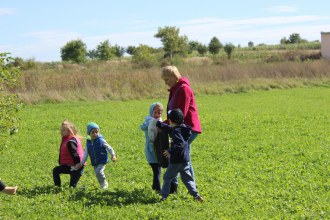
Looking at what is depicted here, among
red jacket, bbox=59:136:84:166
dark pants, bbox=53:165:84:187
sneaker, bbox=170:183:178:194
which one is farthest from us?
red jacket, bbox=59:136:84:166

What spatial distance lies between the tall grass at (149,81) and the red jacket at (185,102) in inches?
800

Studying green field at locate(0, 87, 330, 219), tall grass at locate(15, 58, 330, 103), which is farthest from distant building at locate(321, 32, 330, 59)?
green field at locate(0, 87, 330, 219)

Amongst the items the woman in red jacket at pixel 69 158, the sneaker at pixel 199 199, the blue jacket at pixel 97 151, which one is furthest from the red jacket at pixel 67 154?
the sneaker at pixel 199 199

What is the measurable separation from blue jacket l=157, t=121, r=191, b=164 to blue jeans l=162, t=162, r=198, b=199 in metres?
0.11

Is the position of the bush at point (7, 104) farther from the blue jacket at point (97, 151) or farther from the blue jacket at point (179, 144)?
the blue jacket at point (179, 144)

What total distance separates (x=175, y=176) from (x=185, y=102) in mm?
1182

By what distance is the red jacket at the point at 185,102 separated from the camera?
8.14 metres

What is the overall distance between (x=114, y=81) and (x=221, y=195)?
2266 cm

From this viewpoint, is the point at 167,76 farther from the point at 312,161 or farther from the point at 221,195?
the point at 312,161

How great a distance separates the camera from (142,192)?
28.5 feet

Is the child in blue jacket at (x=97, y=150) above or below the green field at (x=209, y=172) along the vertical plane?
above

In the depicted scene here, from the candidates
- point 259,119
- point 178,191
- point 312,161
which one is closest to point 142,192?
point 178,191

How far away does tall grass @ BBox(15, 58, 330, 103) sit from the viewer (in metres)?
28.9

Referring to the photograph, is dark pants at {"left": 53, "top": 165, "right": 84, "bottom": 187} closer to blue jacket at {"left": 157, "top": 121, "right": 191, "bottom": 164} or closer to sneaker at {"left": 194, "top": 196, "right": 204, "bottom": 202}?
blue jacket at {"left": 157, "top": 121, "right": 191, "bottom": 164}
